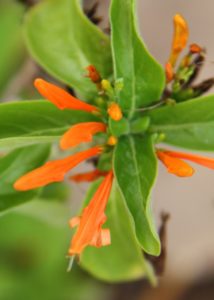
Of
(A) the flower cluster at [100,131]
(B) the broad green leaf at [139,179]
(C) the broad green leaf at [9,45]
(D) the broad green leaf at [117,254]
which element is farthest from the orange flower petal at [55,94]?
(C) the broad green leaf at [9,45]

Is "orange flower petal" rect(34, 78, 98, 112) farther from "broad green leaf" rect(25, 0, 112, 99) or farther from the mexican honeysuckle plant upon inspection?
"broad green leaf" rect(25, 0, 112, 99)

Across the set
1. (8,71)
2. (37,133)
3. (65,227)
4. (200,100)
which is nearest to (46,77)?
(8,71)

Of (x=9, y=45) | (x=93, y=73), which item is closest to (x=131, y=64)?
(x=93, y=73)

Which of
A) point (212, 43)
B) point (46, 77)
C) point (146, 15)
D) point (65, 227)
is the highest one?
point (46, 77)

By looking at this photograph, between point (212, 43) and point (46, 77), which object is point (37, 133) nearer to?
point (46, 77)

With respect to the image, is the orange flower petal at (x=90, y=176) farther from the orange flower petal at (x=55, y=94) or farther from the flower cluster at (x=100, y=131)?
the orange flower petal at (x=55, y=94)

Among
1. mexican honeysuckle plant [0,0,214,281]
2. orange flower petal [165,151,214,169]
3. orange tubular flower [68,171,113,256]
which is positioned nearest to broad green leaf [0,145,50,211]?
mexican honeysuckle plant [0,0,214,281]
